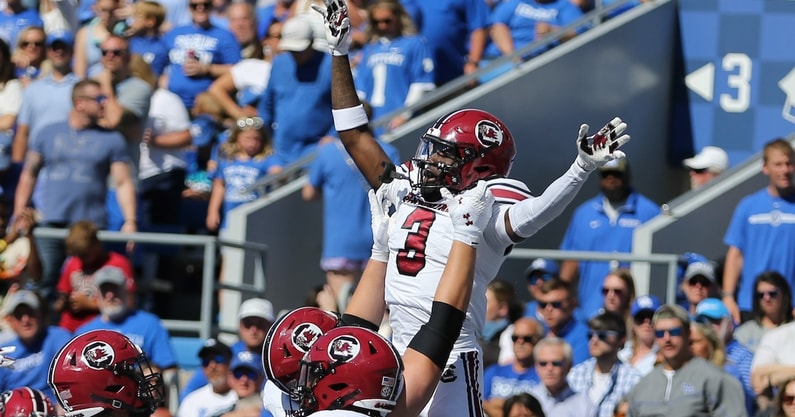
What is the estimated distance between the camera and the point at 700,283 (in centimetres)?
991

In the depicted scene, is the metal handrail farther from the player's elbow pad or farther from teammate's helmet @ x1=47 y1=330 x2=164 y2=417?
the player's elbow pad

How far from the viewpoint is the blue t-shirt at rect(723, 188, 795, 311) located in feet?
34.3

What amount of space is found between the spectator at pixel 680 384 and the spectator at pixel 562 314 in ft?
3.69

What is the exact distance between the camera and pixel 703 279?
9.91 metres

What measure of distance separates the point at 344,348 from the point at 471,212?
2.49ft

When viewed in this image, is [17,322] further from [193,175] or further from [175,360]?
[193,175]

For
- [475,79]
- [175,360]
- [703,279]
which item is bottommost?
[175,360]

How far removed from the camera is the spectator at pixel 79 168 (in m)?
11.2

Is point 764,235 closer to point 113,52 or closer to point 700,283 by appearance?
point 700,283

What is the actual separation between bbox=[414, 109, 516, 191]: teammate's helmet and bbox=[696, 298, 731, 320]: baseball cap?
3.63 meters

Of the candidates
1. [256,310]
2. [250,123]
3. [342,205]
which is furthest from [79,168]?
[256,310]

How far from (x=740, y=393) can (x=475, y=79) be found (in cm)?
478

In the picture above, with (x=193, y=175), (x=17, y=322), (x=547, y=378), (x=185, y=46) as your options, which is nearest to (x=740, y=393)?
(x=547, y=378)

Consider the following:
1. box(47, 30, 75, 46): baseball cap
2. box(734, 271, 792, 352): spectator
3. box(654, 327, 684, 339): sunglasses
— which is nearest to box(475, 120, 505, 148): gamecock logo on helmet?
box(654, 327, 684, 339): sunglasses
